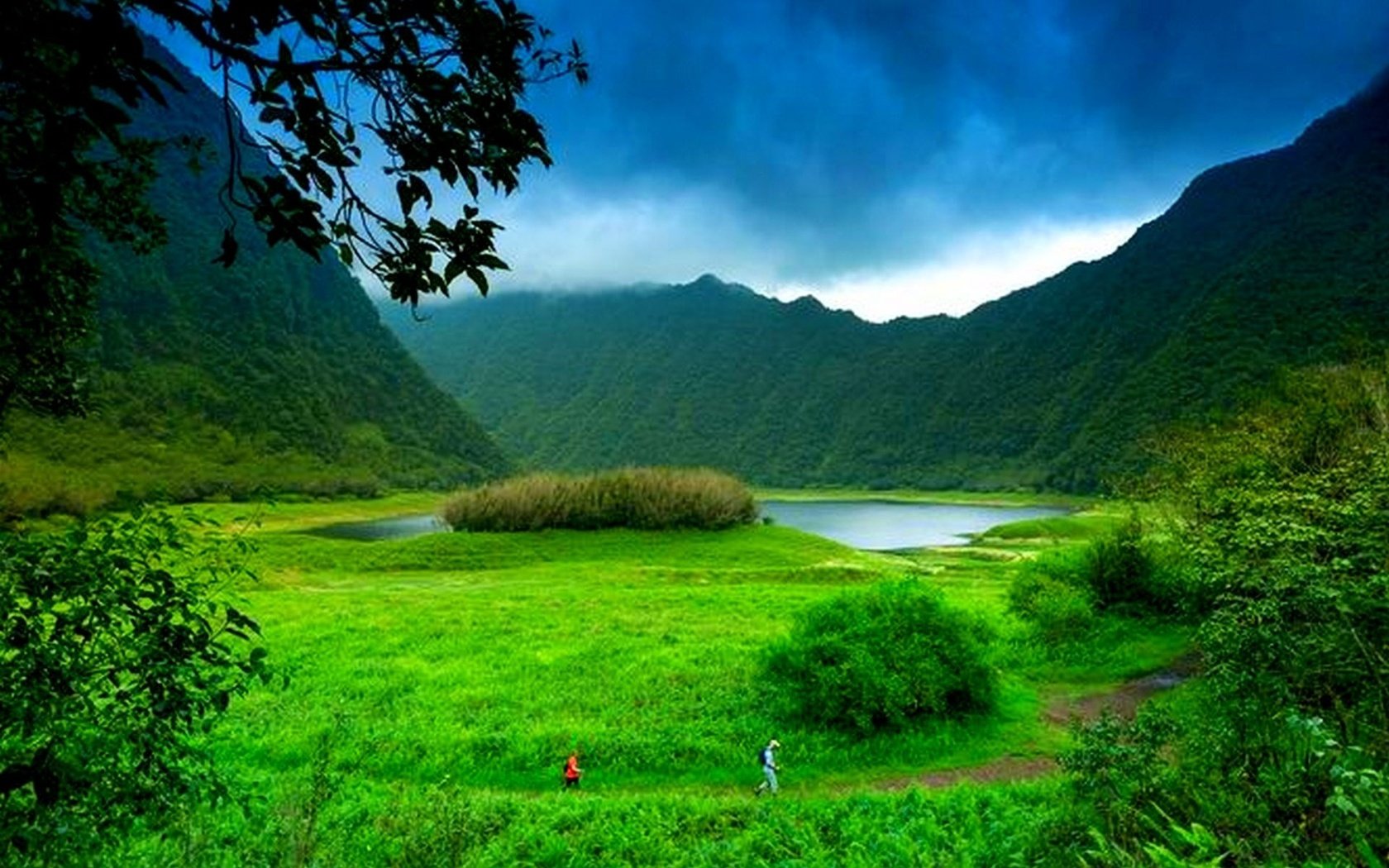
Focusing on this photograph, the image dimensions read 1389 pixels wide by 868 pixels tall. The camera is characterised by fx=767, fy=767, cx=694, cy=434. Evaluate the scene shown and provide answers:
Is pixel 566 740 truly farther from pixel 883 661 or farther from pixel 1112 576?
pixel 1112 576

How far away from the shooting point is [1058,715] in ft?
72.5

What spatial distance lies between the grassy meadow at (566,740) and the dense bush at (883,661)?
0.68 m

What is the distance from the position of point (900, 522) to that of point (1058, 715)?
125 meters

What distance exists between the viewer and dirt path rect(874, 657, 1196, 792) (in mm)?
17578

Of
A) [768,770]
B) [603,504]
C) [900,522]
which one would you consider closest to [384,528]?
[603,504]

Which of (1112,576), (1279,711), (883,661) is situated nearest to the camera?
(1279,711)

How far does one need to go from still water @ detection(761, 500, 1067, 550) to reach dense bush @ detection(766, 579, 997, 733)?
243 feet

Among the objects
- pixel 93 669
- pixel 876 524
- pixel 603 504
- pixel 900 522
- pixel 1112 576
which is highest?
pixel 93 669

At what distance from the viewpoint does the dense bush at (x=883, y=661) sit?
19.8 meters

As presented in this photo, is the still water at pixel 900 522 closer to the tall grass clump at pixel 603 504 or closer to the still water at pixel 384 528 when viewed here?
the tall grass clump at pixel 603 504

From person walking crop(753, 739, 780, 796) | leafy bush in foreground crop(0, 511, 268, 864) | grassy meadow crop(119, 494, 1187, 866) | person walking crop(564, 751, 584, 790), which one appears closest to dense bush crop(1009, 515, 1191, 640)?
grassy meadow crop(119, 494, 1187, 866)

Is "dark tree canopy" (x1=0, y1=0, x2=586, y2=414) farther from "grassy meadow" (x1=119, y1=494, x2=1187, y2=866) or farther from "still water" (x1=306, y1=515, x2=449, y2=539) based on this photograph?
"still water" (x1=306, y1=515, x2=449, y2=539)

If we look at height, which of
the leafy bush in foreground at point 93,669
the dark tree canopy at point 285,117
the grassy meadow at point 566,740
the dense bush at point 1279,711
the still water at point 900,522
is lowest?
the still water at point 900,522

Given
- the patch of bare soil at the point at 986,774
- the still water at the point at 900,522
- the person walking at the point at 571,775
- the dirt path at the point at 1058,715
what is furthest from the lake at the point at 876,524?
the person walking at the point at 571,775
